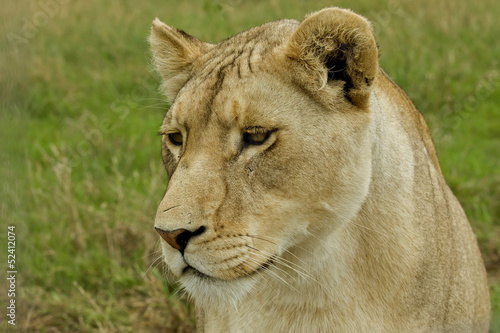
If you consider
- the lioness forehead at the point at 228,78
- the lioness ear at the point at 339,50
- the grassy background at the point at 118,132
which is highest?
the lioness ear at the point at 339,50

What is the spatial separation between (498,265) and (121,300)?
85.7 inches

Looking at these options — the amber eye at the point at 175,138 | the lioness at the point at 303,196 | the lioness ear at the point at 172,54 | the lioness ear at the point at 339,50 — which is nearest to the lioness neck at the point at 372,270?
the lioness at the point at 303,196

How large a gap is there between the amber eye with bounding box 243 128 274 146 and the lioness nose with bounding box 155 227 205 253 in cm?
31

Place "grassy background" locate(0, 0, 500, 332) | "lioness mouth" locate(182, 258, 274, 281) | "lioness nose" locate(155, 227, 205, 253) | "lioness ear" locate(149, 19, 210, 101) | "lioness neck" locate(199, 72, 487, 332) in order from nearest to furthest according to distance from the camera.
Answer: "lioness nose" locate(155, 227, 205, 253)
"lioness mouth" locate(182, 258, 274, 281)
"lioness neck" locate(199, 72, 487, 332)
"lioness ear" locate(149, 19, 210, 101)
"grassy background" locate(0, 0, 500, 332)

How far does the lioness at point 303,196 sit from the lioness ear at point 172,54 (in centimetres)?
16

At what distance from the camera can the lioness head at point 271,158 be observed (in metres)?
2.05

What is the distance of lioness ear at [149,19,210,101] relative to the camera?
8.64 feet

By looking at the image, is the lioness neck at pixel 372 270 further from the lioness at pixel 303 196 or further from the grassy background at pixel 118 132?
the grassy background at pixel 118 132

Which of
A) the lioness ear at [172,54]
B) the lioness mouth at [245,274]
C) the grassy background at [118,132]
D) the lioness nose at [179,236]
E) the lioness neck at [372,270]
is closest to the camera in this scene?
the lioness nose at [179,236]

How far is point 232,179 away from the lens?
2.10 meters

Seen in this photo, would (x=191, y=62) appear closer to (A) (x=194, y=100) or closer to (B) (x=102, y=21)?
(A) (x=194, y=100)

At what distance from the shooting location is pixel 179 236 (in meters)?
1.98

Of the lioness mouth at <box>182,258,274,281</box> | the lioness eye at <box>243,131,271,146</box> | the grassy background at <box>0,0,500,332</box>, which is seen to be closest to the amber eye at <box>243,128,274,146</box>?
the lioness eye at <box>243,131,271,146</box>

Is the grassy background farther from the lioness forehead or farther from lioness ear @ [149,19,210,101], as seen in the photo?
the lioness forehead
